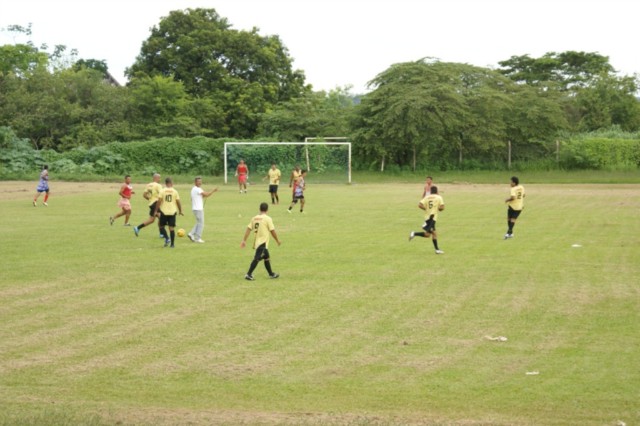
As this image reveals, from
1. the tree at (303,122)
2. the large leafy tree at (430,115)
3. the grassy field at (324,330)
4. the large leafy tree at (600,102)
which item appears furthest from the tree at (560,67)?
the grassy field at (324,330)

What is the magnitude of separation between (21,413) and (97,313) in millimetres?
5078

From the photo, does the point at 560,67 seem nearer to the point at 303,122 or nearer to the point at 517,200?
the point at 303,122

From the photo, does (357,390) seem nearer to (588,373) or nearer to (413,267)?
(588,373)

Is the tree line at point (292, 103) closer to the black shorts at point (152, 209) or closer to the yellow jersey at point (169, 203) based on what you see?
the black shorts at point (152, 209)

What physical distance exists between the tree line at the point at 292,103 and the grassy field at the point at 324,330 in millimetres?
33496

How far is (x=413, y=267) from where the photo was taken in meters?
18.6

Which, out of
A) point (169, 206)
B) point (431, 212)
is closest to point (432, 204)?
point (431, 212)

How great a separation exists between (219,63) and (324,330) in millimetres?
60431

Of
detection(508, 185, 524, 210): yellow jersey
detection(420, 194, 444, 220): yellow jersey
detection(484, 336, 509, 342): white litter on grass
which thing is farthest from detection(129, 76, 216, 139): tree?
detection(484, 336, 509, 342): white litter on grass

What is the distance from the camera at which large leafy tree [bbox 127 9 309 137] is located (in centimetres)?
7000

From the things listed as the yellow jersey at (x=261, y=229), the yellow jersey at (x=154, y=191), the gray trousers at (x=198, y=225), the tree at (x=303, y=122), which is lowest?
the gray trousers at (x=198, y=225)

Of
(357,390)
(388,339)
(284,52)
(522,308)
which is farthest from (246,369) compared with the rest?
(284,52)

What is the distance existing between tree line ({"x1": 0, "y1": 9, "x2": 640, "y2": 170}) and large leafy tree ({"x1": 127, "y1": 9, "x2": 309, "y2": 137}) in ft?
0.33

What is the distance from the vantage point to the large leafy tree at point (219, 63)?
70.0m
